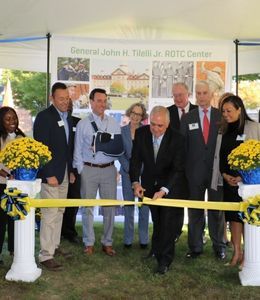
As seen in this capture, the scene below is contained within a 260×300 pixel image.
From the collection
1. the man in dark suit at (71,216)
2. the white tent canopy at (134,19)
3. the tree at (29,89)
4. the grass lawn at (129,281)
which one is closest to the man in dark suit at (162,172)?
the grass lawn at (129,281)

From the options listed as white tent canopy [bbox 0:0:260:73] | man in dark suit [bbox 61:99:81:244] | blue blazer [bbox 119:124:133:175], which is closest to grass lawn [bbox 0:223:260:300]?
man in dark suit [bbox 61:99:81:244]

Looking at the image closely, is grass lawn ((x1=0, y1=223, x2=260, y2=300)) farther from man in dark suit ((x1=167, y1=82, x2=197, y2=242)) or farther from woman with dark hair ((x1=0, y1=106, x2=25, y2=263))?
man in dark suit ((x1=167, y1=82, x2=197, y2=242))

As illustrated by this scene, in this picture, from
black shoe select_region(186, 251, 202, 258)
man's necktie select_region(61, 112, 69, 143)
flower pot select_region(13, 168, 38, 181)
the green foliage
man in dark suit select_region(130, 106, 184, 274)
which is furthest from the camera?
the green foliage

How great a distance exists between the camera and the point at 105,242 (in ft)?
16.1

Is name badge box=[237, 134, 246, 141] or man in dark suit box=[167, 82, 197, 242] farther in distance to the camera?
man in dark suit box=[167, 82, 197, 242]

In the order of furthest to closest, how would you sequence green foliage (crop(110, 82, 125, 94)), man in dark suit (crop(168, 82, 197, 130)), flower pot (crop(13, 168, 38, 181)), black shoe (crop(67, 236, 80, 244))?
green foliage (crop(110, 82, 125, 94)), black shoe (crop(67, 236, 80, 244)), man in dark suit (crop(168, 82, 197, 130)), flower pot (crop(13, 168, 38, 181))

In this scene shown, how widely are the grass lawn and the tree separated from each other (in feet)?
52.9

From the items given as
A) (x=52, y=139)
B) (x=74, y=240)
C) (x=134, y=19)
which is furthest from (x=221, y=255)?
(x=134, y=19)

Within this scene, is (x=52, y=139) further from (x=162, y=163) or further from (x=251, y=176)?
(x=251, y=176)

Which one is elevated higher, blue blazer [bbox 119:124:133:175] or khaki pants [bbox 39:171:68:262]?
blue blazer [bbox 119:124:133:175]

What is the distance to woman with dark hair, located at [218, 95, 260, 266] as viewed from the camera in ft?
13.8

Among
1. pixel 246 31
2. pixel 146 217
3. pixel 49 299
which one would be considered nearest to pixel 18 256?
pixel 49 299

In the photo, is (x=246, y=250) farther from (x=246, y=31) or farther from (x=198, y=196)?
(x=246, y=31)

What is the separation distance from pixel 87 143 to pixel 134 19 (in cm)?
208
